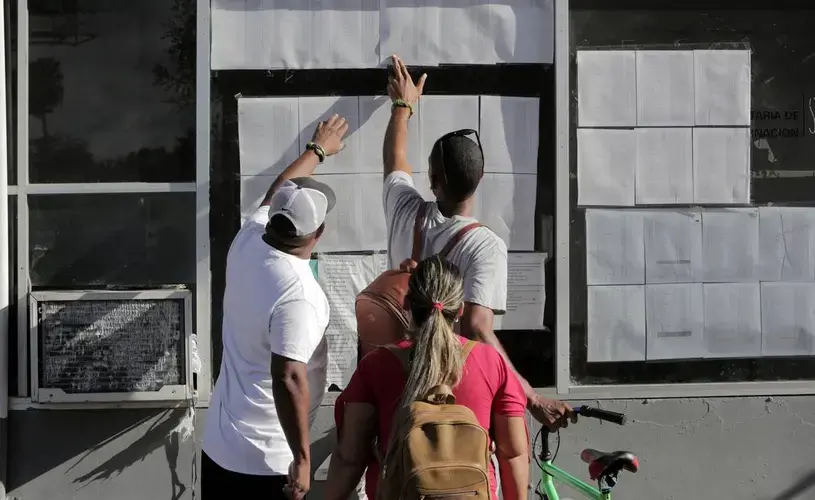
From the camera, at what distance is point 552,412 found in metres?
3.56

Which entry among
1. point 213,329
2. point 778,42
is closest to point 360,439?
point 213,329

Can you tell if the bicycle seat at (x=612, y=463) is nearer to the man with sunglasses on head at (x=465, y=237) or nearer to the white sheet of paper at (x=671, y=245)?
the man with sunglasses on head at (x=465, y=237)

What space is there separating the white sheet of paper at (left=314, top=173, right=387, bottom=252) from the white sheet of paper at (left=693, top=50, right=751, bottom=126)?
180cm

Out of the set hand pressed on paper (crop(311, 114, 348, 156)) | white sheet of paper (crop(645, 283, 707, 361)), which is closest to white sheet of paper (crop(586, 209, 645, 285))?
white sheet of paper (crop(645, 283, 707, 361))

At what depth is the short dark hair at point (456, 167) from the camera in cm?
365

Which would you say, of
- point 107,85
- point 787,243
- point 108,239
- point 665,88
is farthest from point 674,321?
point 107,85

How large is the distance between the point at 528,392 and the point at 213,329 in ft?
5.72

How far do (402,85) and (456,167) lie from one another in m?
0.87

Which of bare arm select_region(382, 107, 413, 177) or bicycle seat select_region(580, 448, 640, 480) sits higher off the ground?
bare arm select_region(382, 107, 413, 177)

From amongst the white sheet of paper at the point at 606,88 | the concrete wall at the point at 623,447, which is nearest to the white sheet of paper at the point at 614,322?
the concrete wall at the point at 623,447

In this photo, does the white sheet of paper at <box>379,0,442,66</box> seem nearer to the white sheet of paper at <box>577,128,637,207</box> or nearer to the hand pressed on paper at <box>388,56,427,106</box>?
the hand pressed on paper at <box>388,56,427,106</box>

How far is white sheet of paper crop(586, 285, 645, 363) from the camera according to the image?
457 cm

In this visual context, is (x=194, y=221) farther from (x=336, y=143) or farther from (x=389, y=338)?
(x=389, y=338)

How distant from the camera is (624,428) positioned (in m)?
4.54
